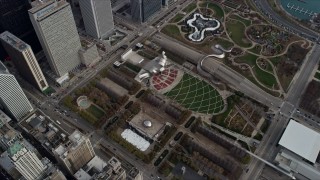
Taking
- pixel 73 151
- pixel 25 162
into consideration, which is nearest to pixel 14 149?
pixel 25 162

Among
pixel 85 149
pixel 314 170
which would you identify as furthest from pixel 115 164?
pixel 314 170

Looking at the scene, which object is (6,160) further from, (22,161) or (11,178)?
(22,161)

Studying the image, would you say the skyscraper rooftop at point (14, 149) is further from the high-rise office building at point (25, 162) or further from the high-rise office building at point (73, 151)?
the high-rise office building at point (73, 151)

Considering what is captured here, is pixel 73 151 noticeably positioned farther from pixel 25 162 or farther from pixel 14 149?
pixel 14 149

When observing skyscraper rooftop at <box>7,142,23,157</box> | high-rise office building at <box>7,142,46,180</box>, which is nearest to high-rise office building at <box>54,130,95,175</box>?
high-rise office building at <box>7,142,46,180</box>

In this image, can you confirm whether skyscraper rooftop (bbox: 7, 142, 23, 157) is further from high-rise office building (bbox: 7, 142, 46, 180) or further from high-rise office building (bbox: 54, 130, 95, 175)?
high-rise office building (bbox: 54, 130, 95, 175)

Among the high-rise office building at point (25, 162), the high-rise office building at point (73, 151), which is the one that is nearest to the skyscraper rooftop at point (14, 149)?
the high-rise office building at point (25, 162)

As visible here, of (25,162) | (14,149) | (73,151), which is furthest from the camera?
(73,151)
